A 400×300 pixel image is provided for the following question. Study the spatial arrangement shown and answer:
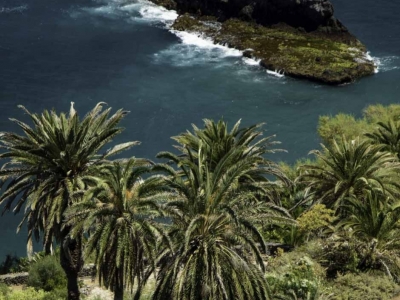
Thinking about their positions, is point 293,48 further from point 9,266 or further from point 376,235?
point 376,235

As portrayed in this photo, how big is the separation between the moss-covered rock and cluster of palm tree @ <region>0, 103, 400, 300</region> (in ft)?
151

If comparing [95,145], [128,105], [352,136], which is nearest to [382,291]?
[95,145]

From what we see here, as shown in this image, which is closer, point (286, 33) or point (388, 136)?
point (388, 136)

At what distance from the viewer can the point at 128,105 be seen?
8838cm

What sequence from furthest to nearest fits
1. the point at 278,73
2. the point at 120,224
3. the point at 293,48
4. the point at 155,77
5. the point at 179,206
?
the point at 293,48 < the point at 278,73 < the point at 155,77 < the point at 179,206 < the point at 120,224

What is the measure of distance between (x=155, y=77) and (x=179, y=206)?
61921 mm

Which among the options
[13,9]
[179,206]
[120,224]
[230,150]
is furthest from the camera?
[13,9]

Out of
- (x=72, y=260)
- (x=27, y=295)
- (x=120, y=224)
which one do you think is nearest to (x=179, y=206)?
(x=120, y=224)

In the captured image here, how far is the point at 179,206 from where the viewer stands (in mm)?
35250

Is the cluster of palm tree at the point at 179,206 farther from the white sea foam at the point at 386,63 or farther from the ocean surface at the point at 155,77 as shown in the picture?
the white sea foam at the point at 386,63

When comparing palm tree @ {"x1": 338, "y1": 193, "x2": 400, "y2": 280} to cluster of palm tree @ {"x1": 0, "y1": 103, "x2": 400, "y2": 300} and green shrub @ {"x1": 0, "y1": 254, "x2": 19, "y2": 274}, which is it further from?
green shrub @ {"x1": 0, "y1": 254, "x2": 19, "y2": 274}

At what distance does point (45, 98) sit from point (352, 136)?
4496 cm

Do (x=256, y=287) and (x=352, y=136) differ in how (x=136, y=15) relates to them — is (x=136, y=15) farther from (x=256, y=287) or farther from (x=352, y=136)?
(x=256, y=287)

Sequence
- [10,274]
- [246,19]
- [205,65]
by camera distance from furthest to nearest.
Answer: [246,19]
[205,65]
[10,274]
